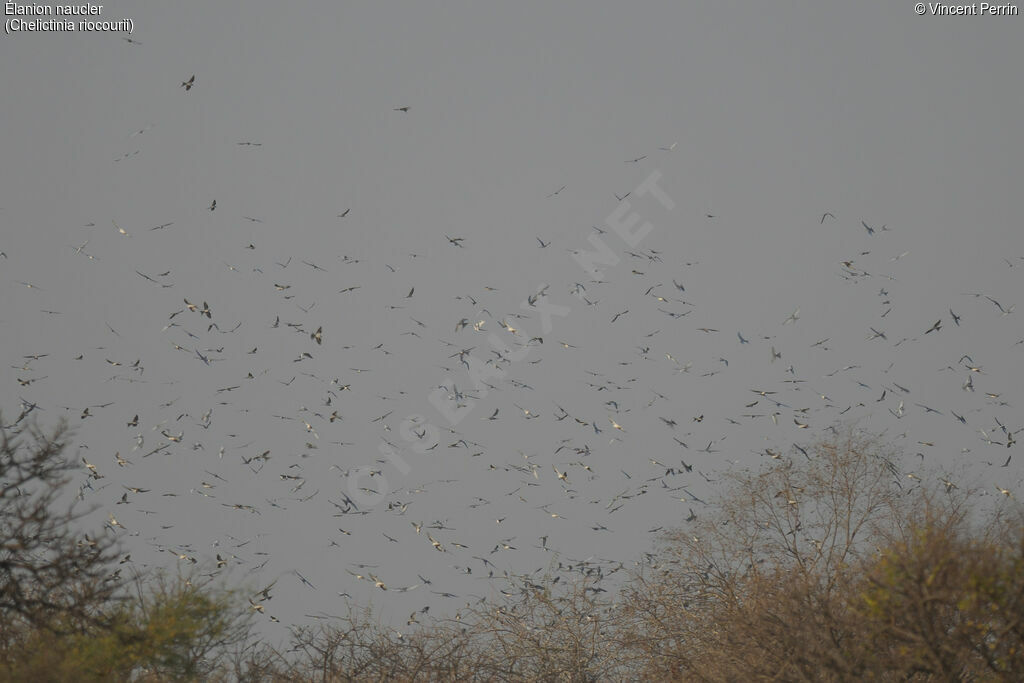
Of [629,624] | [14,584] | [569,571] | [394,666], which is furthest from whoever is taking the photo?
[569,571]

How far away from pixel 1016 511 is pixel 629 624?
15.9m

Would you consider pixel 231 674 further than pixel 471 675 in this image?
No

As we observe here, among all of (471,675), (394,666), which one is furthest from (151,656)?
(471,675)

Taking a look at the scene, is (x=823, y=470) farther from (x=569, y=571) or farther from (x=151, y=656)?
(x=151, y=656)

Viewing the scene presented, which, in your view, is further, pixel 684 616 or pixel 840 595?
pixel 684 616

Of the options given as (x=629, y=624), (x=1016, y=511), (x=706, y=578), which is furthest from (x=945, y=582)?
(x=1016, y=511)

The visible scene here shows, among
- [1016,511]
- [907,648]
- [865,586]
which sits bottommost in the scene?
[907,648]

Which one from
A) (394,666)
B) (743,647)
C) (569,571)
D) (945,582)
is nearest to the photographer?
(945,582)

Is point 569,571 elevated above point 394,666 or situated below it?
A: above

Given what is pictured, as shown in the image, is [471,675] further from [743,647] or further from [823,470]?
[823,470]

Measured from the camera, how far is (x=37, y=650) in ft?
56.7

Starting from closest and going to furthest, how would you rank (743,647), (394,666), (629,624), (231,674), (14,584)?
(14,584) < (743,647) < (231,674) < (394,666) < (629,624)

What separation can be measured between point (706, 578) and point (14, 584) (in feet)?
60.4

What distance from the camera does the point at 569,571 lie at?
32.1 meters
